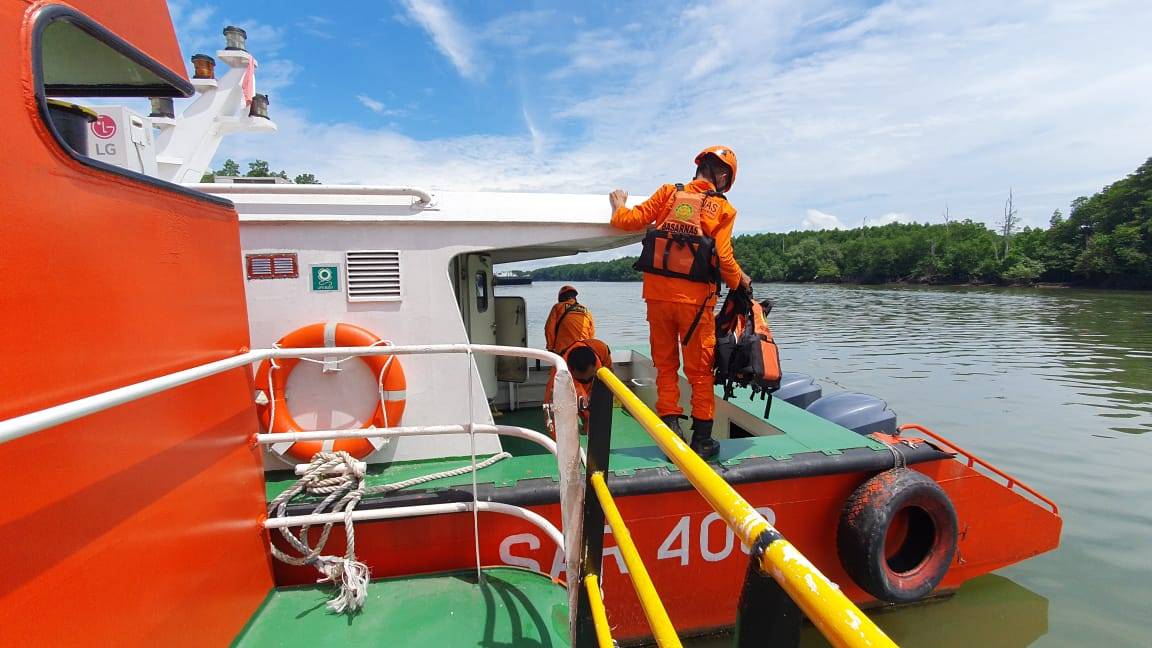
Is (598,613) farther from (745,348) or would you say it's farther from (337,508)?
(745,348)

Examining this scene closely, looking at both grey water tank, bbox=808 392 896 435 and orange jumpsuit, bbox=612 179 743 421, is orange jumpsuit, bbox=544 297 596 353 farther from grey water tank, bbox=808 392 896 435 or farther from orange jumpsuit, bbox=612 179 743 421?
grey water tank, bbox=808 392 896 435

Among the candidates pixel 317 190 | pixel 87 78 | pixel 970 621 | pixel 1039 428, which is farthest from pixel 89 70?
pixel 1039 428

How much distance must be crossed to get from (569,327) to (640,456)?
5.89 ft

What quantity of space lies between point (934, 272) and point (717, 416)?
59885 millimetres

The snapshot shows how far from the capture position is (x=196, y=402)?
5.83ft

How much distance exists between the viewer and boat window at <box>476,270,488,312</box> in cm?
476

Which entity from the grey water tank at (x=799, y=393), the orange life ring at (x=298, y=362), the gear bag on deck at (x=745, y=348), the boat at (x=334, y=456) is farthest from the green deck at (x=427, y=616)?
the grey water tank at (x=799, y=393)

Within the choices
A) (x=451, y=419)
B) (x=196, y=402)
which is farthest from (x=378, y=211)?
(x=196, y=402)

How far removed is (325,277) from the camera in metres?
3.03

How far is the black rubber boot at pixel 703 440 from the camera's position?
3.21m

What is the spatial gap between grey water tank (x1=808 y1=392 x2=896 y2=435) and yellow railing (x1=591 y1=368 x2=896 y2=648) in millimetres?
3671

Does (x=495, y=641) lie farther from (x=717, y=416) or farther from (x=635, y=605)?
(x=717, y=416)

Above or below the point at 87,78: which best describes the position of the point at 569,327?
below

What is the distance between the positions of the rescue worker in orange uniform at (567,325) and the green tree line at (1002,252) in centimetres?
2261
